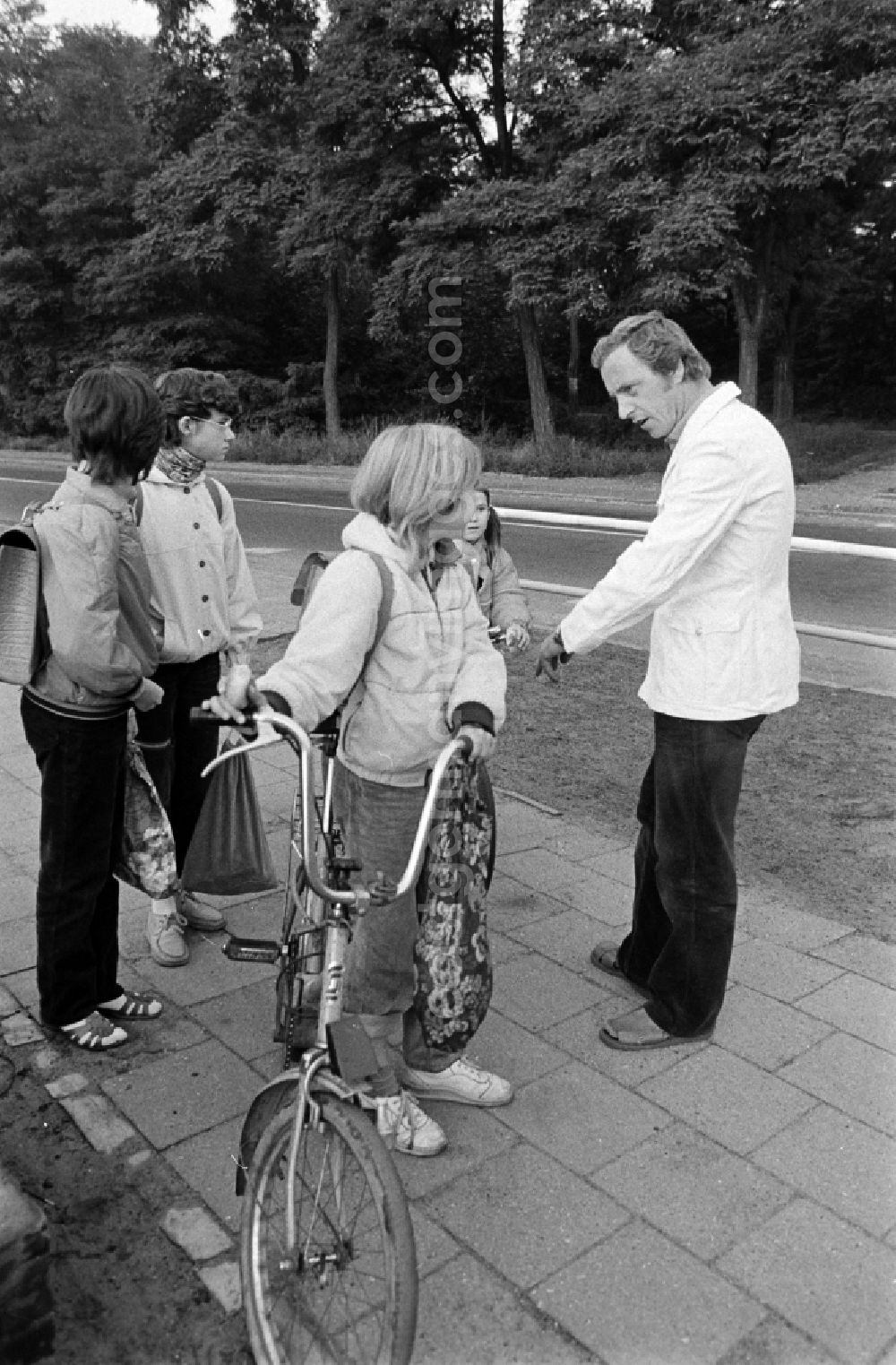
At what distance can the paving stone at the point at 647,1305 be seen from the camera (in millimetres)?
2246

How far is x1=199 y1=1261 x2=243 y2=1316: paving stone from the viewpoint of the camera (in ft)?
7.77

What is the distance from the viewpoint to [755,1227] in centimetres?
257

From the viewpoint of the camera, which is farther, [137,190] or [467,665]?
[137,190]

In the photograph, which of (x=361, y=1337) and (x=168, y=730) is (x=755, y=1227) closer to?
(x=361, y=1337)

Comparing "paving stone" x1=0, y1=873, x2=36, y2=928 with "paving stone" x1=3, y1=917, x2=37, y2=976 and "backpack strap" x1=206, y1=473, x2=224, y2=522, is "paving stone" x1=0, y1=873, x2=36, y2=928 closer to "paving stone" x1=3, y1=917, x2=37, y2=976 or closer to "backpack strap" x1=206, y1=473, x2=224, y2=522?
"paving stone" x1=3, y1=917, x2=37, y2=976

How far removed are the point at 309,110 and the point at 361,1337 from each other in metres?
31.3

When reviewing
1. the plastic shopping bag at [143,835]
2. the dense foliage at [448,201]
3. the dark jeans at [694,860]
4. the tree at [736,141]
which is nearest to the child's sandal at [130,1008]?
the plastic shopping bag at [143,835]

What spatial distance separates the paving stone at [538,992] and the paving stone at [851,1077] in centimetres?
65

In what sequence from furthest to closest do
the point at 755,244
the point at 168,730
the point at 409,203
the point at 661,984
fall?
the point at 409,203 < the point at 755,244 < the point at 168,730 < the point at 661,984

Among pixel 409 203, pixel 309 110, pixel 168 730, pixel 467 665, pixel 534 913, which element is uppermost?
pixel 309 110

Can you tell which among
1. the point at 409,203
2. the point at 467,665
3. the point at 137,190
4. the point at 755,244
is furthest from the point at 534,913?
the point at 137,190

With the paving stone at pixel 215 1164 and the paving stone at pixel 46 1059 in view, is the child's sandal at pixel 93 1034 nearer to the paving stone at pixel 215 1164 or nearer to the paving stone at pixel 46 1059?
the paving stone at pixel 46 1059

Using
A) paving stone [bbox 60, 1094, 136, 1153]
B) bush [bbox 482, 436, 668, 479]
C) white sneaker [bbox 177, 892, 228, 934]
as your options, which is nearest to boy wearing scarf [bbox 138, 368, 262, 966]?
white sneaker [bbox 177, 892, 228, 934]

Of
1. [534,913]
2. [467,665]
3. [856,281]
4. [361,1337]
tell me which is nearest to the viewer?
[361,1337]
